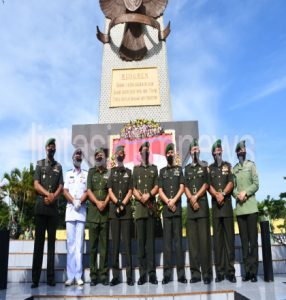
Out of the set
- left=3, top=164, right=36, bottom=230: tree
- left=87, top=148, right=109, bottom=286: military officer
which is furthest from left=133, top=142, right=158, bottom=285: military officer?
left=3, top=164, right=36, bottom=230: tree

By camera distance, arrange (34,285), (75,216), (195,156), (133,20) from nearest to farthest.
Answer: (34,285), (75,216), (195,156), (133,20)

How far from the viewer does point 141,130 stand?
9.27m

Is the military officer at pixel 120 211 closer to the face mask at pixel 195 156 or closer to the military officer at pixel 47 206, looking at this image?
the military officer at pixel 47 206

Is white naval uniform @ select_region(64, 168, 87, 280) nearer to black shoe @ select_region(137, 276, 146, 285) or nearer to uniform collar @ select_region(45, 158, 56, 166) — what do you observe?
uniform collar @ select_region(45, 158, 56, 166)

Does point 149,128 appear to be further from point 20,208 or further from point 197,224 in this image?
point 20,208

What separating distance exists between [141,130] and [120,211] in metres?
5.13

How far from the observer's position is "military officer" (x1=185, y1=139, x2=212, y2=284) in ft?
13.9

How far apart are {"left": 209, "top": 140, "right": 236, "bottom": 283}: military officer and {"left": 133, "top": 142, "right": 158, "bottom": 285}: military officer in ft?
2.67

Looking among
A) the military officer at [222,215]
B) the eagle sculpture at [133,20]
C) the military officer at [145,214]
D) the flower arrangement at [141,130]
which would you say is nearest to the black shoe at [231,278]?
the military officer at [222,215]

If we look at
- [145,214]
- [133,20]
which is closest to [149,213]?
[145,214]

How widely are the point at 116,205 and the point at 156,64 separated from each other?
773cm

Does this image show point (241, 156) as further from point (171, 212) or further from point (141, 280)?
point (141, 280)

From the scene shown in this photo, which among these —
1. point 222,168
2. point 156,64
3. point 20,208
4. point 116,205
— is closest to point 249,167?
point 222,168

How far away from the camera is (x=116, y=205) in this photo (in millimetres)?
4348
